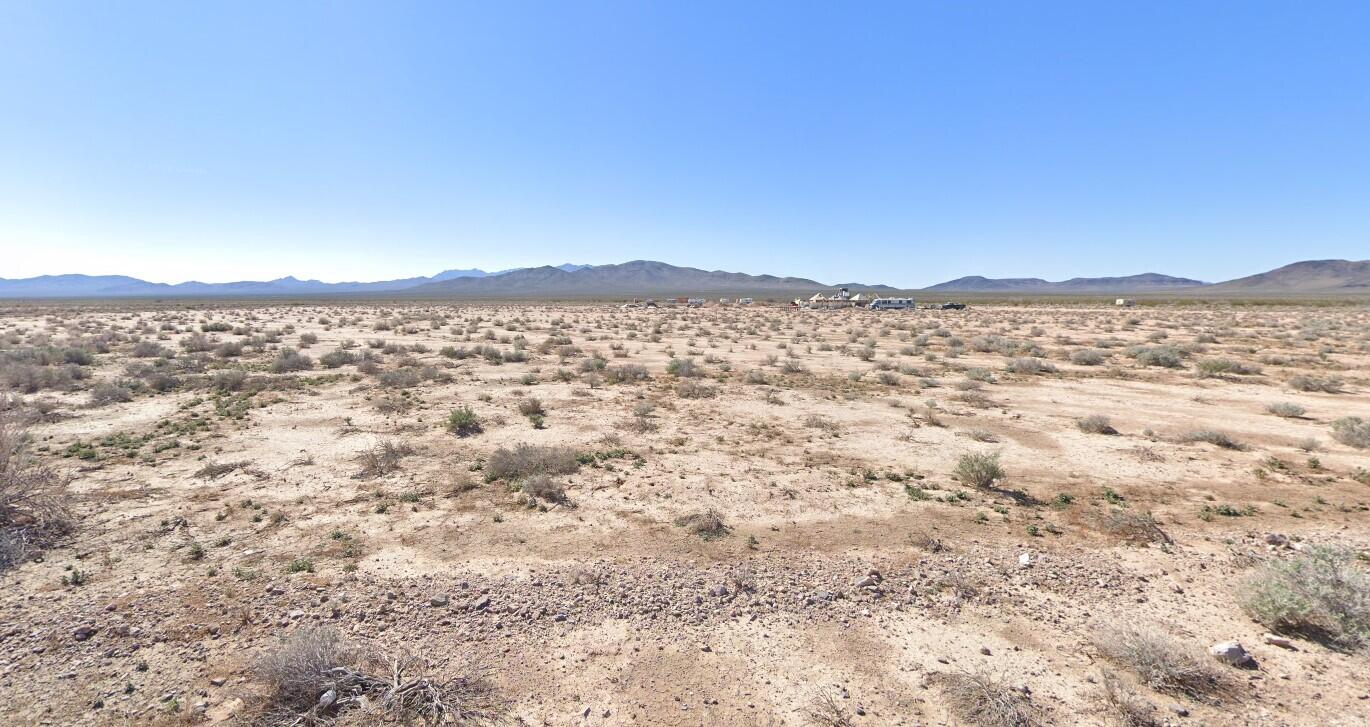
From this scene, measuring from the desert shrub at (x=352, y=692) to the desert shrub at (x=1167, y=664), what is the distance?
5.04m

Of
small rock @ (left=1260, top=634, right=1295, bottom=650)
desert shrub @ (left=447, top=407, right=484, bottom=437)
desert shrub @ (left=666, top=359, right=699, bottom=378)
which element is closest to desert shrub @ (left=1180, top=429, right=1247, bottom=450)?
small rock @ (left=1260, top=634, right=1295, bottom=650)

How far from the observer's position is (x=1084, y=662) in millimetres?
4457

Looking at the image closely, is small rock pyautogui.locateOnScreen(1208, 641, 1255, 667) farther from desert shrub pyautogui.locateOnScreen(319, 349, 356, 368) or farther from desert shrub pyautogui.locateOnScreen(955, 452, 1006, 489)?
desert shrub pyautogui.locateOnScreen(319, 349, 356, 368)

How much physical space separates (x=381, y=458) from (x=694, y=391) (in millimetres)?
8181

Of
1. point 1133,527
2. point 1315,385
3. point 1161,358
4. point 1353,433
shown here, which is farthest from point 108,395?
point 1161,358

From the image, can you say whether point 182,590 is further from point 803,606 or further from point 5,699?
point 803,606

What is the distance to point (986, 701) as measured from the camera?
13.0 feet

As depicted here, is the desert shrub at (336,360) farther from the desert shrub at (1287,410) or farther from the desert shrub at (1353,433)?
the desert shrub at (1287,410)

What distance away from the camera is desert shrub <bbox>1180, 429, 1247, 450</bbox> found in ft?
33.8

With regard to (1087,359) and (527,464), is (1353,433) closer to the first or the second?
(1087,359)

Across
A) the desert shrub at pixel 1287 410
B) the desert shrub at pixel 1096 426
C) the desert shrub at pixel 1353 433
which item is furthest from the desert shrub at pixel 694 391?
the desert shrub at pixel 1287 410

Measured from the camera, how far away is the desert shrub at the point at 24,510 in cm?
575

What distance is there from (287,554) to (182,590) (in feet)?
2.96

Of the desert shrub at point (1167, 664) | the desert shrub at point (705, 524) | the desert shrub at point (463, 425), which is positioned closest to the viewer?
the desert shrub at point (1167, 664)
